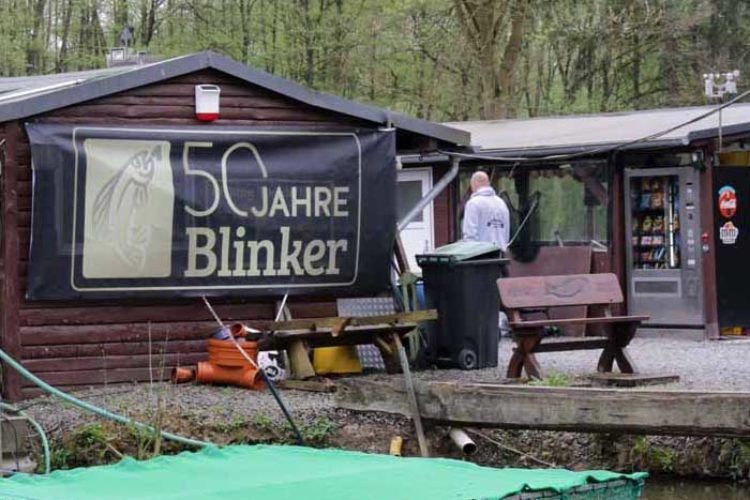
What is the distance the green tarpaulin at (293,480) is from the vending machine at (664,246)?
9672 millimetres

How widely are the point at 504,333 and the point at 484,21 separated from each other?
10274mm

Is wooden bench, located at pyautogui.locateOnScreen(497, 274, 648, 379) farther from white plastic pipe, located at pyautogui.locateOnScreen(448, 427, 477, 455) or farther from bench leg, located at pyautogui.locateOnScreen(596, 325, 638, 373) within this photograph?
white plastic pipe, located at pyautogui.locateOnScreen(448, 427, 477, 455)

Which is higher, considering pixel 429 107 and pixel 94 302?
pixel 429 107

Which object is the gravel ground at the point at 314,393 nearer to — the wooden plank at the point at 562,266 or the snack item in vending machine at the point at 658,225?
the wooden plank at the point at 562,266

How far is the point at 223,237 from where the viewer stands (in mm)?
13430

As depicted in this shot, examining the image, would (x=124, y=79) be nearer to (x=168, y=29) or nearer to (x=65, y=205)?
(x=65, y=205)

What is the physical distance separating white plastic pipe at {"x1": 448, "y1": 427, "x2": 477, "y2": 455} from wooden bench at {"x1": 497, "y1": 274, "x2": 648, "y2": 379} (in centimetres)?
188

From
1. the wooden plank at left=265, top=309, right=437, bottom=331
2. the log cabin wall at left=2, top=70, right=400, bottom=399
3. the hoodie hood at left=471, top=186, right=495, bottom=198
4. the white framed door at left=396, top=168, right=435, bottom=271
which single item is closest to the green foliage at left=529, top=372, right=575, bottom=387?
the wooden plank at left=265, top=309, right=437, bottom=331

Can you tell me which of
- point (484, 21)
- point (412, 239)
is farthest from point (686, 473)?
point (484, 21)

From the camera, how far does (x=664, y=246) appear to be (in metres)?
18.3

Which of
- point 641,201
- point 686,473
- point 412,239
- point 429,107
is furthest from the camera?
point 429,107

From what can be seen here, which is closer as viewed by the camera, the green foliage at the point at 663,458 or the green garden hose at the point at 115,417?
the green garden hose at the point at 115,417

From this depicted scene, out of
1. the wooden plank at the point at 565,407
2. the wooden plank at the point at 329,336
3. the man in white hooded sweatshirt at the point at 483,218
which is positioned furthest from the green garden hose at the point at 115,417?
the man in white hooded sweatshirt at the point at 483,218

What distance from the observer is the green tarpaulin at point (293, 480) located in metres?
7.74
